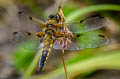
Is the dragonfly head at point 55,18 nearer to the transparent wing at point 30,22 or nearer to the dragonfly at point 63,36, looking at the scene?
the dragonfly at point 63,36

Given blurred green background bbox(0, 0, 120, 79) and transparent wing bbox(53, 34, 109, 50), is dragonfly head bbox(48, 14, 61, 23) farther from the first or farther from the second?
blurred green background bbox(0, 0, 120, 79)

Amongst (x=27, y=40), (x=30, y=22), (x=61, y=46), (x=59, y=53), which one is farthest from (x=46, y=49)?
(x=59, y=53)

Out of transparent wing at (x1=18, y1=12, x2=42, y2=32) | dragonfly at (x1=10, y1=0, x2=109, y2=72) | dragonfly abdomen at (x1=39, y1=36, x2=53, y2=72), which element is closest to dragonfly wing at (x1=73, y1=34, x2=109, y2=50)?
dragonfly at (x1=10, y1=0, x2=109, y2=72)

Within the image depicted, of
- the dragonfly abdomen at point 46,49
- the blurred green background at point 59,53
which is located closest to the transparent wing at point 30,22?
the blurred green background at point 59,53

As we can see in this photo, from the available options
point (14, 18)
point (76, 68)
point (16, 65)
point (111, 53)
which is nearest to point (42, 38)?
point (76, 68)

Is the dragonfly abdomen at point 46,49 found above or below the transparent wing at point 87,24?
below

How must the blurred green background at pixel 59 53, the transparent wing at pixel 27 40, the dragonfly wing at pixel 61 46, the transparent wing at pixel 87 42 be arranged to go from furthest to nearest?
the blurred green background at pixel 59 53
the transparent wing at pixel 27 40
the transparent wing at pixel 87 42
the dragonfly wing at pixel 61 46

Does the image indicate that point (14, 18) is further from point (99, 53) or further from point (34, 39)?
point (34, 39)
